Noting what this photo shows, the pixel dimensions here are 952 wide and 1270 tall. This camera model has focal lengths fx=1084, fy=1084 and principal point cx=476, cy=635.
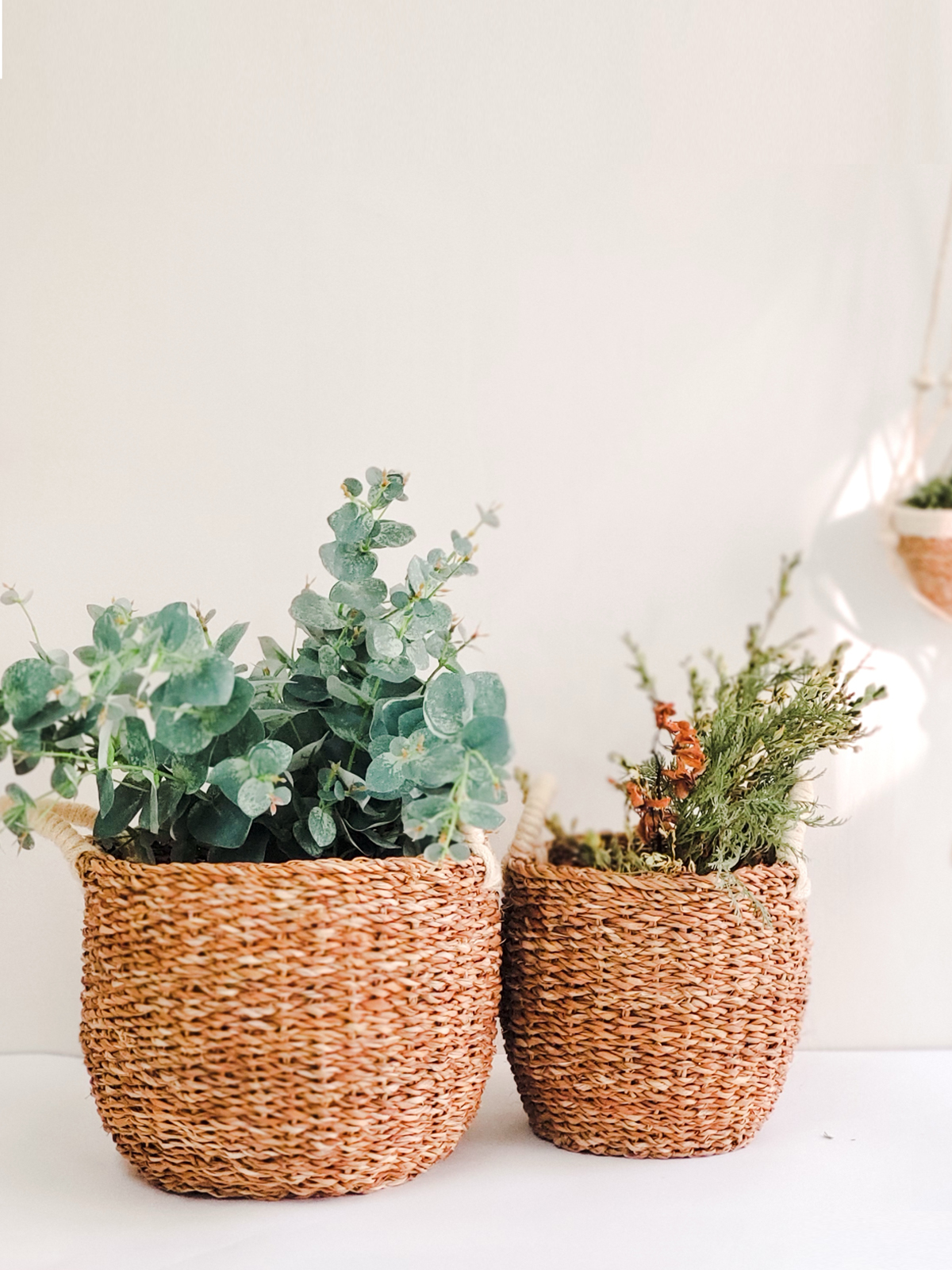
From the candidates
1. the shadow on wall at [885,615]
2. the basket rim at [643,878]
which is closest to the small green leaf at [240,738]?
the basket rim at [643,878]

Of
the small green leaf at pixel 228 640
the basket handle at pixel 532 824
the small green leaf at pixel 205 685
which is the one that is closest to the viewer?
the small green leaf at pixel 205 685

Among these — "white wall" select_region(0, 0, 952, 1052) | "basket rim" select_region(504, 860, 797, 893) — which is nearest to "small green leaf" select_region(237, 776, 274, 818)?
"basket rim" select_region(504, 860, 797, 893)

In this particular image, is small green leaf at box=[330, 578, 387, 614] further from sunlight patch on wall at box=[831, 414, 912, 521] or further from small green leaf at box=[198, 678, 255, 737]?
sunlight patch on wall at box=[831, 414, 912, 521]

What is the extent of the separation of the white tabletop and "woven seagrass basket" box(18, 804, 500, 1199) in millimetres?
35

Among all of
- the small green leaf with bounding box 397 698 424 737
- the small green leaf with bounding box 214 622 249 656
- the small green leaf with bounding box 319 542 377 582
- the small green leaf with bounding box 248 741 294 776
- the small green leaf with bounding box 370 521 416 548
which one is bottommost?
the small green leaf with bounding box 248 741 294 776

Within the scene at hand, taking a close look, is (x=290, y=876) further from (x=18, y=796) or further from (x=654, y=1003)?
(x=654, y=1003)

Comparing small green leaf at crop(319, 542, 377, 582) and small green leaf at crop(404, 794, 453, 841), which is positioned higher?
small green leaf at crop(319, 542, 377, 582)

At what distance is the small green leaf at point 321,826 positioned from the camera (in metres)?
0.74

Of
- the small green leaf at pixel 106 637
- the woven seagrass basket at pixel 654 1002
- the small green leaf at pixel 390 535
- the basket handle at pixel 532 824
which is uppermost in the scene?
the small green leaf at pixel 390 535

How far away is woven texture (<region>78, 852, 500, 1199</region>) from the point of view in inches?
27.5

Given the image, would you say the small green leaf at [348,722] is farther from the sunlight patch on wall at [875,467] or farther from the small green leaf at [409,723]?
the sunlight patch on wall at [875,467]

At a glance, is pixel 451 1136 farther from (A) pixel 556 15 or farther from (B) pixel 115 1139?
(A) pixel 556 15

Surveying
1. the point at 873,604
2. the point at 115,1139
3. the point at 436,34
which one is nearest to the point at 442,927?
the point at 115,1139

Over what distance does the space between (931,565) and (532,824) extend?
0.49 meters
